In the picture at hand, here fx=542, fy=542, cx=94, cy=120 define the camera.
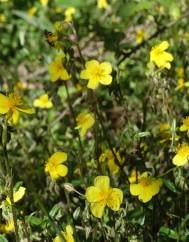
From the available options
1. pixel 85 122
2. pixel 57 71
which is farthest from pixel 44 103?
pixel 85 122

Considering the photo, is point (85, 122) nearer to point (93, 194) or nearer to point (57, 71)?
point (57, 71)

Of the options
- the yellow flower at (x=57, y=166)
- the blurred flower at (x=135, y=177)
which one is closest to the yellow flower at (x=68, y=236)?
the yellow flower at (x=57, y=166)

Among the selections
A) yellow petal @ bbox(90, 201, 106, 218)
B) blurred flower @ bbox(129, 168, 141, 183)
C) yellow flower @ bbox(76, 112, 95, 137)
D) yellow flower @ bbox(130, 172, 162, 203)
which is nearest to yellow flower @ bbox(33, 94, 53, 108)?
blurred flower @ bbox(129, 168, 141, 183)

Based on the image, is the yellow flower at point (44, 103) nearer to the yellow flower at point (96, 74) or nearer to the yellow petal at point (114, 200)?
the yellow flower at point (96, 74)

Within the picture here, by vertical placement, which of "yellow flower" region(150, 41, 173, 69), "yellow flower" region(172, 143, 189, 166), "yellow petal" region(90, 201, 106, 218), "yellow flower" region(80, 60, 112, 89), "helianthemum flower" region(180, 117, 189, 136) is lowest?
"yellow petal" region(90, 201, 106, 218)

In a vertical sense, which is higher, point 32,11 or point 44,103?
point 32,11

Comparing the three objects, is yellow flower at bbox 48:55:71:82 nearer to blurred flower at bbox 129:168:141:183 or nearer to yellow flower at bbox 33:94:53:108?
blurred flower at bbox 129:168:141:183

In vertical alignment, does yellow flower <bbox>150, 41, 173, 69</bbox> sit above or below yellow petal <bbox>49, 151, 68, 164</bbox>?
above
